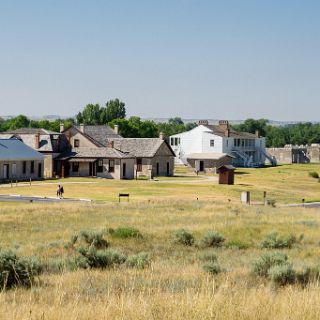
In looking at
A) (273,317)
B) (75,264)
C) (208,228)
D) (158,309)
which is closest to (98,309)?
(158,309)

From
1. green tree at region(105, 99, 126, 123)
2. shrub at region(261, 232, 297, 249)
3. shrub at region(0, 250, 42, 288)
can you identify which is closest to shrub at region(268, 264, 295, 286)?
shrub at region(0, 250, 42, 288)

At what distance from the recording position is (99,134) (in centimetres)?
8694

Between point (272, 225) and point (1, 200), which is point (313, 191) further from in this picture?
point (272, 225)

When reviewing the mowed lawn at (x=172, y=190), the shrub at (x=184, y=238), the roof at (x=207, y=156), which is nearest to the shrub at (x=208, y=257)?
the shrub at (x=184, y=238)

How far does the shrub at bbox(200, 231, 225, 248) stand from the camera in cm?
2467

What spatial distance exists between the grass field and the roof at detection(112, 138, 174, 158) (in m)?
18.5

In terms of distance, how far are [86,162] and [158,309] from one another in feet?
228

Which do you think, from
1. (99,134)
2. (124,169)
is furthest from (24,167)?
(99,134)

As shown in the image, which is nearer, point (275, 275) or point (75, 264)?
point (275, 275)

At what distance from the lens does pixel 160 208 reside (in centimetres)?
4075

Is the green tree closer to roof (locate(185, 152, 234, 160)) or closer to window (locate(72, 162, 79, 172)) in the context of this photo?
roof (locate(185, 152, 234, 160))

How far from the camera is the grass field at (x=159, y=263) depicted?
724cm

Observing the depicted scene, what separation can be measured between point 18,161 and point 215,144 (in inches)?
1544

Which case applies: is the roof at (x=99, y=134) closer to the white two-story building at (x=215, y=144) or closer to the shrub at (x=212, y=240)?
the white two-story building at (x=215, y=144)
